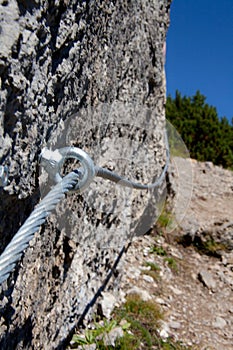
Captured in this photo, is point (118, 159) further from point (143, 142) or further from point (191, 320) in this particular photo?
point (191, 320)

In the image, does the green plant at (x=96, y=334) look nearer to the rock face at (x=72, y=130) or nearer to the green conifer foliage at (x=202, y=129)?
the rock face at (x=72, y=130)

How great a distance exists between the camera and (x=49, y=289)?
176 centimetres

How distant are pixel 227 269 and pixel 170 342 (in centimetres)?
146

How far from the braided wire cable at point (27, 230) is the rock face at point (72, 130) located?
0.53ft


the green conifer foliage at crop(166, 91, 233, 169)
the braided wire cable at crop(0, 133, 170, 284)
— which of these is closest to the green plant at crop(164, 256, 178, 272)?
the braided wire cable at crop(0, 133, 170, 284)

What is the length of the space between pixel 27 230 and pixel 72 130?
2.74 feet

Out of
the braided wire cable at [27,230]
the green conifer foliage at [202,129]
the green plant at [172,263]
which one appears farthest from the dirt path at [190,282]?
the green conifer foliage at [202,129]

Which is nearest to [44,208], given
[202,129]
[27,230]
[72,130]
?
[27,230]

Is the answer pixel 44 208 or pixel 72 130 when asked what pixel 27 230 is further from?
pixel 72 130

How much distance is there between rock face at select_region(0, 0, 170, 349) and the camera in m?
1.09

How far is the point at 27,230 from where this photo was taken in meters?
0.87

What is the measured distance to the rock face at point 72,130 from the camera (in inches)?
42.8

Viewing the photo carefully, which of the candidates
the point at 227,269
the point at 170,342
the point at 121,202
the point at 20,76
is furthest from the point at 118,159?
the point at 227,269

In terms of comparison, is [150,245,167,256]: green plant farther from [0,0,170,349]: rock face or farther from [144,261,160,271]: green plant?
[0,0,170,349]: rock face
